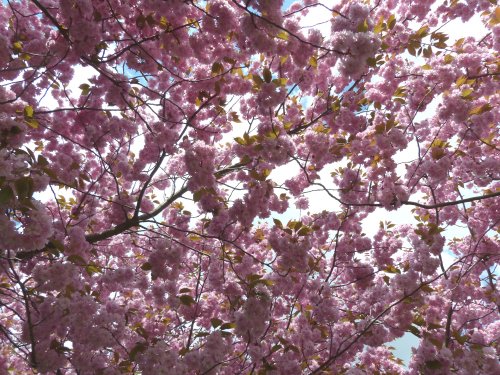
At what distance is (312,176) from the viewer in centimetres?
597

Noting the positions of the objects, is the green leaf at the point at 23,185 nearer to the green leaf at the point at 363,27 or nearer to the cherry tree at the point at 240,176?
the cherry tree at the point at 240,176

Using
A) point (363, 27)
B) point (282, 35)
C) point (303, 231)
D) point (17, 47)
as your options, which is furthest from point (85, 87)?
point (363, 27)

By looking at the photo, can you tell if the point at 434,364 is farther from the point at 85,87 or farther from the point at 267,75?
the point at 85,87

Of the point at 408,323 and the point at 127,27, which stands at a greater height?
the point at 127,27

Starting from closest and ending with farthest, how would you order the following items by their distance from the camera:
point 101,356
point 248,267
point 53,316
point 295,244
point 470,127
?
point 53,316
point 101,356
point 295,244
point 470,127
point 248,267

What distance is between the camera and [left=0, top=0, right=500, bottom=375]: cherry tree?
11.6 ft

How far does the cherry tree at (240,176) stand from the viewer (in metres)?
3.54

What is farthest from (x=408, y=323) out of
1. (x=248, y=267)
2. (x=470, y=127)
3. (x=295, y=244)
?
(x=470, y=127)

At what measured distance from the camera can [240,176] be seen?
6508 millimetres

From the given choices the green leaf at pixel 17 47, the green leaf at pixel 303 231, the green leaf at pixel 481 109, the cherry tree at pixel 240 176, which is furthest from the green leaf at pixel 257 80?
the green leaf at pixel 17 47

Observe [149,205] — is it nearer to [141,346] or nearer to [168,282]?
[168,282]

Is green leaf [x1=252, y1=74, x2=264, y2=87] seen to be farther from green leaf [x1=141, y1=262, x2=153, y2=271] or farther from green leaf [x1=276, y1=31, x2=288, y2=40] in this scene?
green leaf [x1=141, y1=262, x2=153, y2=271]

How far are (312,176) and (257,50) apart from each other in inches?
101

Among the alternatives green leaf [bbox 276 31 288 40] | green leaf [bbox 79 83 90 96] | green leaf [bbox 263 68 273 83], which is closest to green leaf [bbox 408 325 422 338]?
green leaf [bbox 263 68 273 83]
